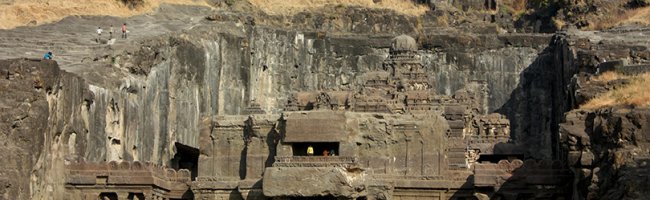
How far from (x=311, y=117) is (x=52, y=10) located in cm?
4402

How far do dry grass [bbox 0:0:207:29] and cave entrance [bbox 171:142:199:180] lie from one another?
13503 millimetres

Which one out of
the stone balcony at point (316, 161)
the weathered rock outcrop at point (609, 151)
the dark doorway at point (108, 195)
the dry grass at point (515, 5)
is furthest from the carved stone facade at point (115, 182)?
the dry grass at point (515, 5)

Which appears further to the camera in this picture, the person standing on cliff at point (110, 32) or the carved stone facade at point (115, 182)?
the person standing on cliff at point (110, 32)

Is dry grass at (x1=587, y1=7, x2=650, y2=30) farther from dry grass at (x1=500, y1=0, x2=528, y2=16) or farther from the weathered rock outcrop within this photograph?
the weathered rock outcrop

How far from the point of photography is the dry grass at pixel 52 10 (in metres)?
116

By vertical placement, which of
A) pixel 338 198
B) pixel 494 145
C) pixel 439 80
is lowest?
pixel 338 198

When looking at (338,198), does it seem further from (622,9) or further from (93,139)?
(622,9)

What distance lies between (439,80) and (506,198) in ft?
163

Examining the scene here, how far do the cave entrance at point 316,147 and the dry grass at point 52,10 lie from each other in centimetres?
3955

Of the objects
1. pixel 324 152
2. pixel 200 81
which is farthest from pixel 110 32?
pixel 324 152

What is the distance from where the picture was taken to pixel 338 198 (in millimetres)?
74812

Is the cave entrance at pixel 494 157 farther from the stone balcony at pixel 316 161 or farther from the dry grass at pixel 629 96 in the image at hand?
the stone balcony at pixel 316 161

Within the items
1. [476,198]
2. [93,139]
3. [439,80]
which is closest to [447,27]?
[439,80]

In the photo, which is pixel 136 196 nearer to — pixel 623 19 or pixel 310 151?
pixel 310 151
